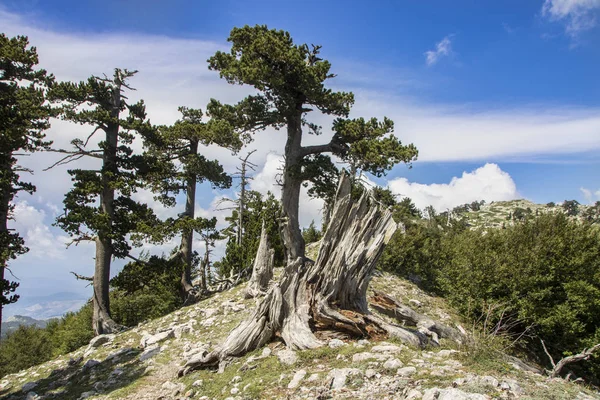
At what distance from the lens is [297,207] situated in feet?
65.3

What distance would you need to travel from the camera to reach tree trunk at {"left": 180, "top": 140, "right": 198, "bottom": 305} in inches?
904

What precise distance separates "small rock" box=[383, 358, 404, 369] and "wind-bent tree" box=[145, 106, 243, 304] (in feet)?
51.3

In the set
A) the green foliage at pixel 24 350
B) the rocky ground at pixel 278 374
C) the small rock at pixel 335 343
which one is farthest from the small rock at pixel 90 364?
the green foliage at pixel 24 350

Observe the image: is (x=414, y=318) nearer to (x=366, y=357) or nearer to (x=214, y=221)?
(x=366, y=357)

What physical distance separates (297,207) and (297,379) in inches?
494

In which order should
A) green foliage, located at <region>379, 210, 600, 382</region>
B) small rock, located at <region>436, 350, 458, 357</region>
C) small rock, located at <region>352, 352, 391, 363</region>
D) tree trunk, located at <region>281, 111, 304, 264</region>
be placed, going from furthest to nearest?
tree trunk, located at <region>281, 111, 304, 264</region> → green foliage, located at <region>379, 210, 600, 382</region> → small rock, located at <region>436, 350, 458, 357</region> → small rock, located at <region>352, 352, 391, 363</region>

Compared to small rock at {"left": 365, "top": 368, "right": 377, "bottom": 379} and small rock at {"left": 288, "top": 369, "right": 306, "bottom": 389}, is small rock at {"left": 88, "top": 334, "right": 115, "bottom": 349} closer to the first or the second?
small rock at {"left": 288, "top": 369, "right": 306, "bottom": 389}

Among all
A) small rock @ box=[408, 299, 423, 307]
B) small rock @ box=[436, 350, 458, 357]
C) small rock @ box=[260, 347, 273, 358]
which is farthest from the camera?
small rock @ box=[408, 299, 423, 307]

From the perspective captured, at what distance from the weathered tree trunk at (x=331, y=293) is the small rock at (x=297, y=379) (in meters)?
1.70

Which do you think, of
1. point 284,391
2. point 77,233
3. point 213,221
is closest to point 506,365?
point 284,391

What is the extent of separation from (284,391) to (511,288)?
49.5 ft

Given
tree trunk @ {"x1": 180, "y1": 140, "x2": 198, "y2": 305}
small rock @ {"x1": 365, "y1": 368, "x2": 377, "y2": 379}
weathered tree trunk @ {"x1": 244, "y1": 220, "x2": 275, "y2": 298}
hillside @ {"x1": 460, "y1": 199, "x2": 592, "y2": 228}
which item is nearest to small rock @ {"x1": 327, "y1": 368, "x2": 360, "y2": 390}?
small rock @ {"x1": 365, "y1": 368, "x2": 377, "y2": 379}

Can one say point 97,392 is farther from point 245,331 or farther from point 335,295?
point 335,295

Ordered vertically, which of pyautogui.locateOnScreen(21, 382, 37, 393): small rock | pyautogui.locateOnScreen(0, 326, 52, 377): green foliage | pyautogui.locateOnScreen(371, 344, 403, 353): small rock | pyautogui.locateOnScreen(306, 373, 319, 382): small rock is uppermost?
pyautogui.locateOnScreen(371, 344, 403, 353): small rock
